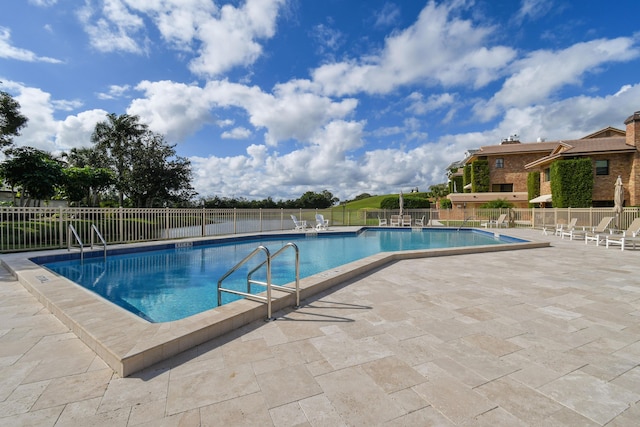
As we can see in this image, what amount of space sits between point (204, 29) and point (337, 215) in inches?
601

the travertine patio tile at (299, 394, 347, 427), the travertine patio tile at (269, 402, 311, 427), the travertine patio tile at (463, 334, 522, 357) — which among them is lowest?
the travertine patio tile at (463, 334, 522, 357)

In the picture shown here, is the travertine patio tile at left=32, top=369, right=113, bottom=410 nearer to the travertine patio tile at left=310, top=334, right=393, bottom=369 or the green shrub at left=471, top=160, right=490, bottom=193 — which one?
the travertine patio tile at left=310, top=334, right=393, bottom=369

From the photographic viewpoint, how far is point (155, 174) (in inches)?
1005

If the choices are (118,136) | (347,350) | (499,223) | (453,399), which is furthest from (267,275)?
(118,136)

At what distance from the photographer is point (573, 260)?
7492mm

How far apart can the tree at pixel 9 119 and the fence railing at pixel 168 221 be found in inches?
536

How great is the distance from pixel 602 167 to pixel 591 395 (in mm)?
26777

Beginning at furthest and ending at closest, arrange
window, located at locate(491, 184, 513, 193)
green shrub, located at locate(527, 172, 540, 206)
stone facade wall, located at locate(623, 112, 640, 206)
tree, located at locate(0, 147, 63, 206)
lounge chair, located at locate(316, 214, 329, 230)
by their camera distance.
Answer: window, located at locate(491, 184, 513, 193)
green shrub, located at locate(527, 172, 540, 206)
stone facade wall, located at locate(623, 112, 640, 206)
lounge chair, located at locate(316, 214, 329, 230)
tree, located at locate(0, 147, 63, 206)

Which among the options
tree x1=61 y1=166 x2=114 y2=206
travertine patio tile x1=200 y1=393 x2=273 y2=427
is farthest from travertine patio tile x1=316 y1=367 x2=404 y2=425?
tree x1=61 y1=166 x2=114 y2=206

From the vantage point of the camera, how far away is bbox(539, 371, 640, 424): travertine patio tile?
1.83m

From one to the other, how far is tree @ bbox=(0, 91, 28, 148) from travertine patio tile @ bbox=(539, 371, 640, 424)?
2753 cm

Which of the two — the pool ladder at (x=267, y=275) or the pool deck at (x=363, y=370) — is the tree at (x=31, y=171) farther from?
the pool ladder at (x=267, y=275)

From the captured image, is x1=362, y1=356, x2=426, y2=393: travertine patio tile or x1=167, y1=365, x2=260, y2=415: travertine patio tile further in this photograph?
x1=362, y1=356, x2=426, y2=393: travertine patio tile

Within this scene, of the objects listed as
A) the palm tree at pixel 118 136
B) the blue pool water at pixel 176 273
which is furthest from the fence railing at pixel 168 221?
the palm tree at pixel 118 136
